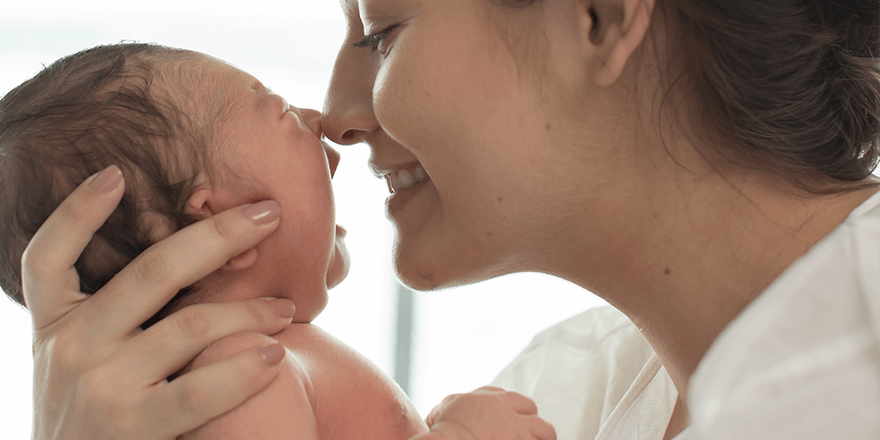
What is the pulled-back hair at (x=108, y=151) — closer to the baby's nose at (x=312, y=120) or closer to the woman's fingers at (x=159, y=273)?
the woman's fingers at (x=159, y=273)

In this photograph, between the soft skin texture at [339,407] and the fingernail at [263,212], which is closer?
the soft skin texture at [339,407]

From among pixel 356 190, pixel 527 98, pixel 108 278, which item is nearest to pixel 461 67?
pixel 527 98

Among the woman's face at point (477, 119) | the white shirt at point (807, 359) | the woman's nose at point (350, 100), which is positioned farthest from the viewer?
the woman's nose at point (350, 100)

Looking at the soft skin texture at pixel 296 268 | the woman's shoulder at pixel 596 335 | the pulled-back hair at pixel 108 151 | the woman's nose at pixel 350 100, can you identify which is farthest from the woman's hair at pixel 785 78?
the woman's shoulder at pixel 596 335

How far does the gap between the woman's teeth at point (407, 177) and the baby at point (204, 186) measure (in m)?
0.14

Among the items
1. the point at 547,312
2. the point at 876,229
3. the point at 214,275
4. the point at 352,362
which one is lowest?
the point at 547,312

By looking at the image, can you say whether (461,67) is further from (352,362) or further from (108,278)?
(108,278)

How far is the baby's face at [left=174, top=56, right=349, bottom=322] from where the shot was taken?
42.4 inches

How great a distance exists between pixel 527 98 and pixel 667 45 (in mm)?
210

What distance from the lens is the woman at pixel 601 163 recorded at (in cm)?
91

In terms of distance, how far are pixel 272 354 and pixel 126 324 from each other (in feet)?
0.78

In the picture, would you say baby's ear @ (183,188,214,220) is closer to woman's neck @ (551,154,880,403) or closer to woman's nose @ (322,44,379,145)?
woman's nose @ (322,44,379,145)

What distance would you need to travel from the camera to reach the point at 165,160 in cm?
102

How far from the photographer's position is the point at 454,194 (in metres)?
1.07
